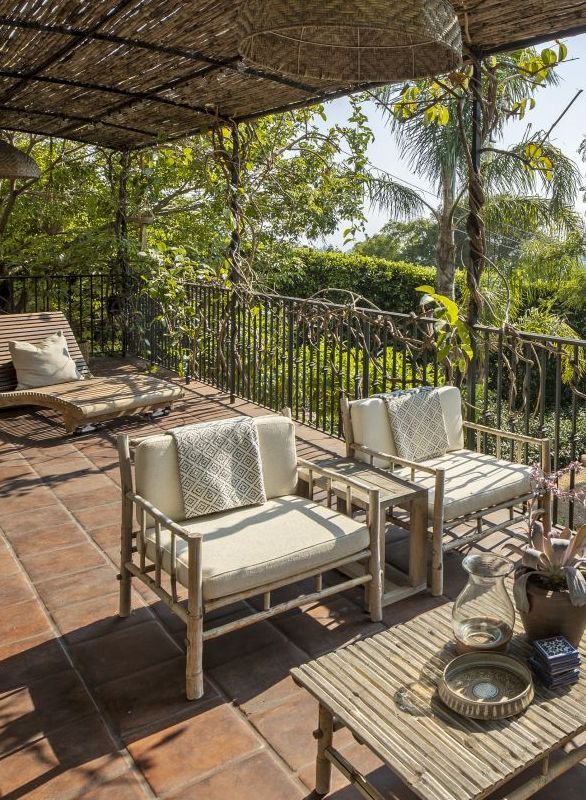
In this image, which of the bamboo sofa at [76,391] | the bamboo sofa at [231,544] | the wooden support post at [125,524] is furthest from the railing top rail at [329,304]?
the wooden support post at [125,524]

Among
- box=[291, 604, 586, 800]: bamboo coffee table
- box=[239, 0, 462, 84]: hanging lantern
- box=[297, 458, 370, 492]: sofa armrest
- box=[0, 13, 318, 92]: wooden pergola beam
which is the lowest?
box=[291, 604, 586, 800]: bamboo coffee table

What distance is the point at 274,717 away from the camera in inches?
88.7

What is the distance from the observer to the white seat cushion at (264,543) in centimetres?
243

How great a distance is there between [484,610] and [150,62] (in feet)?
15.3

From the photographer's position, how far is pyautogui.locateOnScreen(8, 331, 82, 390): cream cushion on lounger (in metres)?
6.04

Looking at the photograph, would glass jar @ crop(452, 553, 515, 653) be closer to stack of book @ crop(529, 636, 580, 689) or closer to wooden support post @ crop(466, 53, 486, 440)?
stack of book @ crop(529, 636, 580, 689)

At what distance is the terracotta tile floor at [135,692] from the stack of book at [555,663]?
0.40 m

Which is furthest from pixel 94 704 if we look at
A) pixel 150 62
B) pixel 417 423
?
pixel 150 62

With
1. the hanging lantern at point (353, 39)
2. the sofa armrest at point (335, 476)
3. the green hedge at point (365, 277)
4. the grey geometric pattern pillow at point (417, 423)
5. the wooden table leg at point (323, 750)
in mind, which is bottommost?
the wooden table leg at point (323, 750)

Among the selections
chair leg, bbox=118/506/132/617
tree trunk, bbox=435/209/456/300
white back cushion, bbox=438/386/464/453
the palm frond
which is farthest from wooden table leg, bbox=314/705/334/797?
the palm frond

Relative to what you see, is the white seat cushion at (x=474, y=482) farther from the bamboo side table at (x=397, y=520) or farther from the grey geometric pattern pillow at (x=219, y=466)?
the grey geometric pattern pillow at (x=219, y=466)

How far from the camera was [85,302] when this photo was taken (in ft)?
33.1

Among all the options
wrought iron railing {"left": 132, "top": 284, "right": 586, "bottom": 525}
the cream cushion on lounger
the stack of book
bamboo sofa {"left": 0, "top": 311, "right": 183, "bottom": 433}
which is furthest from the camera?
the cream cushion on lounger

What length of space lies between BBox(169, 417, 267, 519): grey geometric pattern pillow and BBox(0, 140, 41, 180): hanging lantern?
3.24 m
